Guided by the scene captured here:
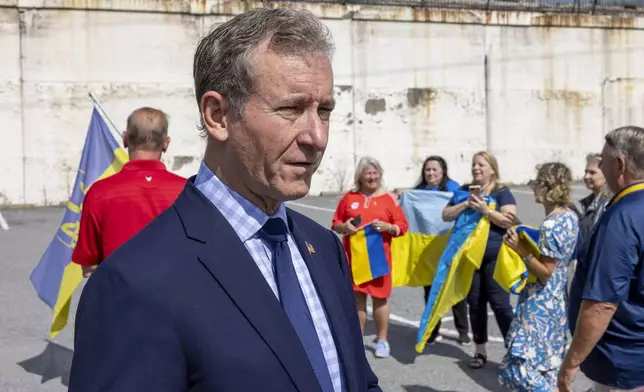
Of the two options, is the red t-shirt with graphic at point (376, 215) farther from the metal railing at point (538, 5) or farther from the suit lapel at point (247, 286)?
the metal railing at point (538, 5)

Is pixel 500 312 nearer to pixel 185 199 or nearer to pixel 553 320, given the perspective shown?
pixel 553 320

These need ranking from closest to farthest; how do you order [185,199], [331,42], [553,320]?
1. [185,199]
2. [331,42]
3. [553,320]

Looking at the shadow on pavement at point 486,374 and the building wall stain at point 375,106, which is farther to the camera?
the building wall stain at point 375,106

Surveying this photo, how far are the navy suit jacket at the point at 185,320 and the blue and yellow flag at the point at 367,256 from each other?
17.7ft

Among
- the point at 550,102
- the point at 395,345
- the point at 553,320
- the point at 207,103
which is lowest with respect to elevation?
the point at 395,345

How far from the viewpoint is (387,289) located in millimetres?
7156

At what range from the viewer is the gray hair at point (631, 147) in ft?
12.5

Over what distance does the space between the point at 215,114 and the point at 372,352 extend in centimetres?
563

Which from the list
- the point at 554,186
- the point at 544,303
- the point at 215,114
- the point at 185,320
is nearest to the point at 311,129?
the point at 215,114

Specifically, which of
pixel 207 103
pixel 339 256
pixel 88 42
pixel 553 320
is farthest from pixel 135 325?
pixel 88 42

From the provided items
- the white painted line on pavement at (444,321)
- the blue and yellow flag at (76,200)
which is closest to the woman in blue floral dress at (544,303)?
the white painted line on pavement at (444,321)

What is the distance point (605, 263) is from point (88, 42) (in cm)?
1384

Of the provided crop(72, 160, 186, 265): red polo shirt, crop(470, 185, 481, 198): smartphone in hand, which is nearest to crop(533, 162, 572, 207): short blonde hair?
crop(470, 185, 481, 198): smartphone in hand

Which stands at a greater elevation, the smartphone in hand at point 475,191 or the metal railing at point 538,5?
the metal railing at point 538,5
